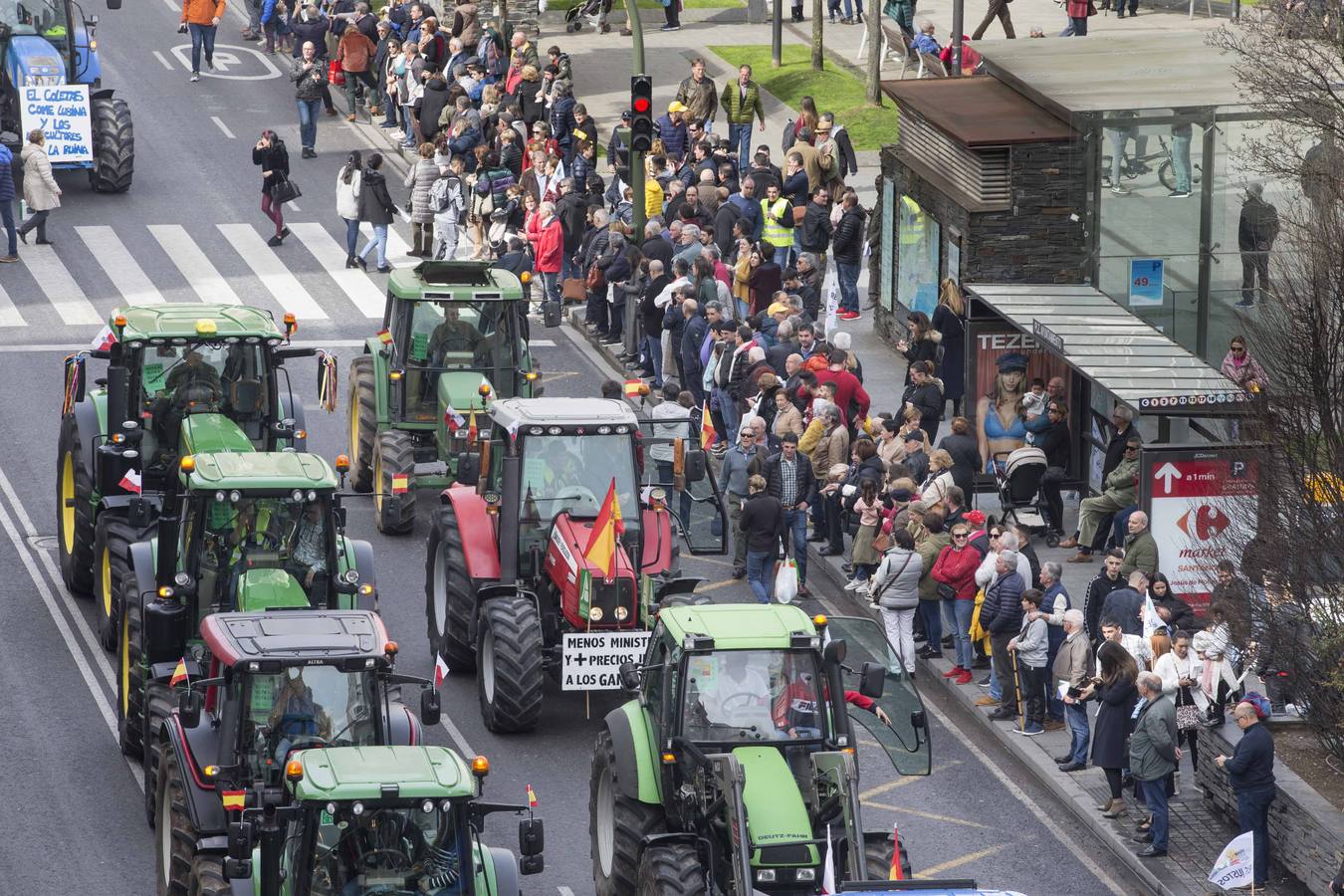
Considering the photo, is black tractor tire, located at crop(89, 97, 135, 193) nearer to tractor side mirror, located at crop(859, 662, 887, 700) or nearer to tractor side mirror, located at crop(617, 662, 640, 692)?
tractor side mirror, located at crop(617, 662, 640, 692)

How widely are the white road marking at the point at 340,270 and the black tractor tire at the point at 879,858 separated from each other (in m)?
19.4

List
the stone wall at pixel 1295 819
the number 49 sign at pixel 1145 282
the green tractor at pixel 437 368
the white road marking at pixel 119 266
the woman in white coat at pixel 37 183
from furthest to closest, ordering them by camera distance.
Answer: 1. the woman in white coat at pixel 37 183
2. the white road marking at pixel 119 266
3. the green tractor at pixel 437 368
4. the number 49 sign at pixel 1145 282
5. the stone wall at pixel 1295 819

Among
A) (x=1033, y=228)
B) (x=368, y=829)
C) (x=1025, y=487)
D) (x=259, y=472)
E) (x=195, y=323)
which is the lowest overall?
(x=1025, y=487)

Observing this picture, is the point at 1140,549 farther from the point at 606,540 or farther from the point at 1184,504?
the point at 606,540

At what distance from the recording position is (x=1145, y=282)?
2492 cm

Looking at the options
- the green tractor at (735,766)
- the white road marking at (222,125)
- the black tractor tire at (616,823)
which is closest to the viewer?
the green tractor at (735,766)

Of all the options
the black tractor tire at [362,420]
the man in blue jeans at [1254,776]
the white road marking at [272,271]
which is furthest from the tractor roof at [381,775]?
the white road marking at [272,271]

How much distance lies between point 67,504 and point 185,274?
471 inches

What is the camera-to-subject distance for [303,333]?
106 feet

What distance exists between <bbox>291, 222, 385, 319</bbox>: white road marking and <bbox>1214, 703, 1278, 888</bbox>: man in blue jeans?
18.6 meters

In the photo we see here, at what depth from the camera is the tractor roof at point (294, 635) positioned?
15.4 metres

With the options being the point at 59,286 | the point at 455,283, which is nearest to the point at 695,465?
the point at 455,283

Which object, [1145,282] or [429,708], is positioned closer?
[429,708]

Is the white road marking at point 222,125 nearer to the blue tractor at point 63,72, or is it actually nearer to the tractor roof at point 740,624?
the blue tractor at point 63,72
